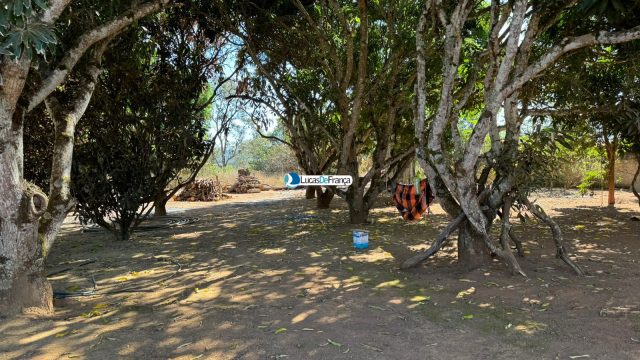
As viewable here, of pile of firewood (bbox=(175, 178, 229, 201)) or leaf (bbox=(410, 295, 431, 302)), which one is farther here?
pile of firewood (bbox=(175, 178, 229, 201))

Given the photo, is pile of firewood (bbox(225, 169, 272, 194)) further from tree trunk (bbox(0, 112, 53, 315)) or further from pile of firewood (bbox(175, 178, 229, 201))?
tree trunk (bbox(0, 112, 53, 315))

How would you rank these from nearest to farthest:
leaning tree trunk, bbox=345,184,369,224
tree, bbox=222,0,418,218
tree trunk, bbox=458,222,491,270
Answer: tree trunk, bbox=458,222,491,270, tree, bbox=222,0,418,218, leaning tree trunk, bbox=345,184,369,224

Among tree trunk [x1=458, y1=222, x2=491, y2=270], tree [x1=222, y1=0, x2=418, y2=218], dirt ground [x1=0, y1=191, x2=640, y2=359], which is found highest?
tree [x1=222, y1=0, x2=418, y2=218]

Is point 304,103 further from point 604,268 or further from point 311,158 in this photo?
point 604,268

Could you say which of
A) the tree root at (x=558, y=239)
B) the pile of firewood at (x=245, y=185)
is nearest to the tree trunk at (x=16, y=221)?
the tree root at (x=558, y=239)

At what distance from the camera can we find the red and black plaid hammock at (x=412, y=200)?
8594mm

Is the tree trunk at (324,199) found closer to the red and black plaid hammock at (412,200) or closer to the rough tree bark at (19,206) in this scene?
the red and black plaid hammock at (412,200)

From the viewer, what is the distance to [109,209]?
7.68 meters

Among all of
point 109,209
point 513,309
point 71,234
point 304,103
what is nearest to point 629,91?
point 513,309

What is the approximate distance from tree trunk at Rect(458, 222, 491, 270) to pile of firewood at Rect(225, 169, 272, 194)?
62.7ft

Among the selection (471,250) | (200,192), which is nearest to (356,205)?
(471,250)

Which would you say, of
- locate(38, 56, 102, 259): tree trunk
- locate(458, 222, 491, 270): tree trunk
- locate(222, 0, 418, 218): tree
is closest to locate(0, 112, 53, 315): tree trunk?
locate(38, 56, 102, 259): tree trunk

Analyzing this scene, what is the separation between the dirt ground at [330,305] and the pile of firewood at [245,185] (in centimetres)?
1615

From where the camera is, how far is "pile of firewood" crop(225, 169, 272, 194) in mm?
23578
